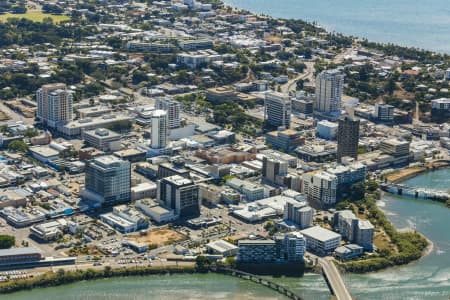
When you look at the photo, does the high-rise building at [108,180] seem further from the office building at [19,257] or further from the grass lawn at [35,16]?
the grass lawn at [35,16]

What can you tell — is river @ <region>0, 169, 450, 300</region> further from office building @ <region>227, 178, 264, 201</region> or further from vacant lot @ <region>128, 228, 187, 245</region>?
office building @ <region>227, 178, 264, 201</region>

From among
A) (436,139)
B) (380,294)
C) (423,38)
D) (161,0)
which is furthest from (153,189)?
(161,0)

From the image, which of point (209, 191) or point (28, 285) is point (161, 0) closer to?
point (209, 191)

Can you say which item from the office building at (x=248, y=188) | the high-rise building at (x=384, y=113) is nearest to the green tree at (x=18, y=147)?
the office building at (x=248, y=188)

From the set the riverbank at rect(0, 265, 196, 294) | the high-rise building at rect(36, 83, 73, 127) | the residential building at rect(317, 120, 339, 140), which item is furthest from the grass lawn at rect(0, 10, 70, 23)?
the riverbank at rect(0, 265, 196, 294)

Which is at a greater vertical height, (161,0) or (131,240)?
(161,0)

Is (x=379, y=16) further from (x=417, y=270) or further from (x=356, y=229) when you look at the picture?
(x=417, y=270)
